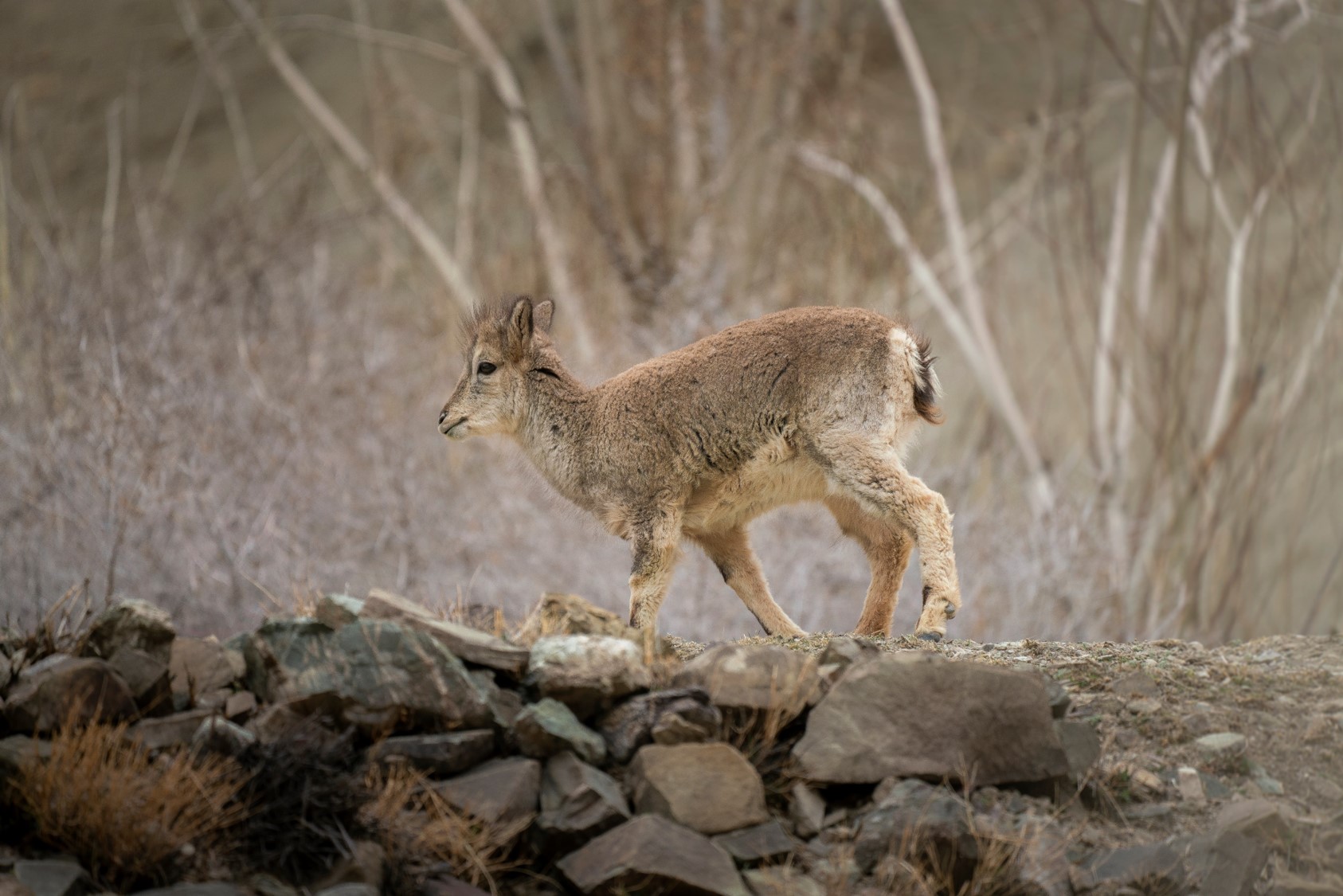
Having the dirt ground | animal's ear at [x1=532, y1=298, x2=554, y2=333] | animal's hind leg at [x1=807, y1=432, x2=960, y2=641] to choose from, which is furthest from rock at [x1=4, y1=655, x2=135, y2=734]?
animal's ear at [x1=532, y1=298, x2=554, y2=333]

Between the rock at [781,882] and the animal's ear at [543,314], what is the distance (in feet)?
14.9

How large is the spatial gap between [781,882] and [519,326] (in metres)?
4.39

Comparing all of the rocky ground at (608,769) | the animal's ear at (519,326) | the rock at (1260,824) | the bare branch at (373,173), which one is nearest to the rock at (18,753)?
the rocky ground at (608,769)

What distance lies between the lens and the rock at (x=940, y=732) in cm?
570

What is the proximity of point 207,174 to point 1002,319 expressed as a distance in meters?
13.8

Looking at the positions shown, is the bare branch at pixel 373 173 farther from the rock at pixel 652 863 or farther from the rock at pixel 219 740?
the rock at pixel 652 863

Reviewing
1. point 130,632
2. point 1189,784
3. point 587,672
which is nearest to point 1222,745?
point 1189,784

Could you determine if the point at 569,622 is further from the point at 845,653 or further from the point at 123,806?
the point at 123,806

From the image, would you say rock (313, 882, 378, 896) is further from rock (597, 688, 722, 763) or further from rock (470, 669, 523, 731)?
rock (597, 688, 722, 763)

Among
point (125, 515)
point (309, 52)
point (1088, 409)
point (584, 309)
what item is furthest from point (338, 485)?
point (309, 52)

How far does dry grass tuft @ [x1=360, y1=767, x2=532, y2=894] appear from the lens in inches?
206

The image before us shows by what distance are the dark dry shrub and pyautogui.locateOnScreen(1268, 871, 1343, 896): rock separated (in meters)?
3.35

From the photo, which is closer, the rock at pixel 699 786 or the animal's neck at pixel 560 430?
the rock at pixel 699 786

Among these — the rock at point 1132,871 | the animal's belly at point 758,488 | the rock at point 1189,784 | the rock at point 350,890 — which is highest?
the animal's belly at point 758,488
